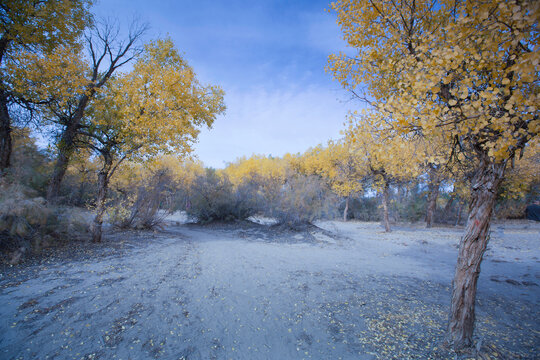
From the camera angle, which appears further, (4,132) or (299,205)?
(299,205)

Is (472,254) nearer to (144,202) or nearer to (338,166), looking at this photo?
(144,202)

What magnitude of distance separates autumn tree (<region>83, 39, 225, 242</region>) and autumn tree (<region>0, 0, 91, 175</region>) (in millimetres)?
1712

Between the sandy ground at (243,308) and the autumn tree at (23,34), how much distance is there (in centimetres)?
439

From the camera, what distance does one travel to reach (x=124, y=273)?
15.1 ft

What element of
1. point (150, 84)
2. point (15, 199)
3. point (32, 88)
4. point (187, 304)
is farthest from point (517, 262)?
point (32, 88)

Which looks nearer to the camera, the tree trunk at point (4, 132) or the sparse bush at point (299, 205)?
the tree trunk at point (4, 132)

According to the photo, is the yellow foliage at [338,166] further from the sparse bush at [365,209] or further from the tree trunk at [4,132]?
the tree trunk at [4,132]

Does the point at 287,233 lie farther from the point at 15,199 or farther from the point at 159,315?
the point at 15,199

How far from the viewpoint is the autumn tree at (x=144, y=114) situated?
6688mm

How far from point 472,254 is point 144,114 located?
7.75 meters

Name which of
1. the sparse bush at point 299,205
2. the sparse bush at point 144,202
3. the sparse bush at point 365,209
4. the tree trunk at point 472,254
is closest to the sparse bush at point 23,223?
the sparse bush at point 144,202

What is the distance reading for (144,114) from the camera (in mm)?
6707

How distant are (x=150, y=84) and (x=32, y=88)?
2.80 meters

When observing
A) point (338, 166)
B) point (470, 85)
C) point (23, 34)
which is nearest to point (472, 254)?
point (470, 85)
